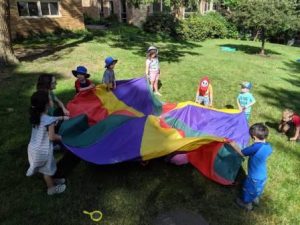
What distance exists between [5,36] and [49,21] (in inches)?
300

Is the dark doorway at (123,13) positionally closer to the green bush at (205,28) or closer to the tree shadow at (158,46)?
the green bush at (205,28)

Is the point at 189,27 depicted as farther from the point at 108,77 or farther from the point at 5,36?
the point at 108,77

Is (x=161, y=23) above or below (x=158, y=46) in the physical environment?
above

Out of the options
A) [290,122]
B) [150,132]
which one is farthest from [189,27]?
[150,132]

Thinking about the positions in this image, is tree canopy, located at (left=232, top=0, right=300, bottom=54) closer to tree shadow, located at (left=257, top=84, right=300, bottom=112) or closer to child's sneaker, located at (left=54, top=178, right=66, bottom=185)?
tree shadow, located at (left=257, top=84, right=300, bottom=112)

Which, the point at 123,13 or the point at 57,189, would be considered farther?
the point at 123,13

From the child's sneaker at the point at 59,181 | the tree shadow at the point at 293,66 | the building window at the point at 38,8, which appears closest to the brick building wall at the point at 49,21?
the building window at the point at 38,8

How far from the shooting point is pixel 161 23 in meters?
22.6

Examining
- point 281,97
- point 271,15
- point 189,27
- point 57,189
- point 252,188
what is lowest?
point 281,97

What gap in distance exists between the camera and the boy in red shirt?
20.7ft

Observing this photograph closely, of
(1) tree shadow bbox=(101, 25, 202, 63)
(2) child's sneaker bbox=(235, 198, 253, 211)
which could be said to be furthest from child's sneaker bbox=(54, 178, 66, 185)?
(1) tree shadow bbox=(101, 25, 202, 63)

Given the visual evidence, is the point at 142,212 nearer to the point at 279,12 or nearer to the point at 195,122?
the point at 195,122

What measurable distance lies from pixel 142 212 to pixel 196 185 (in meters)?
1.07

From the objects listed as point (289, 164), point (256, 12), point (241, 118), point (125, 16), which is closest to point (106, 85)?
point (241, 118)
